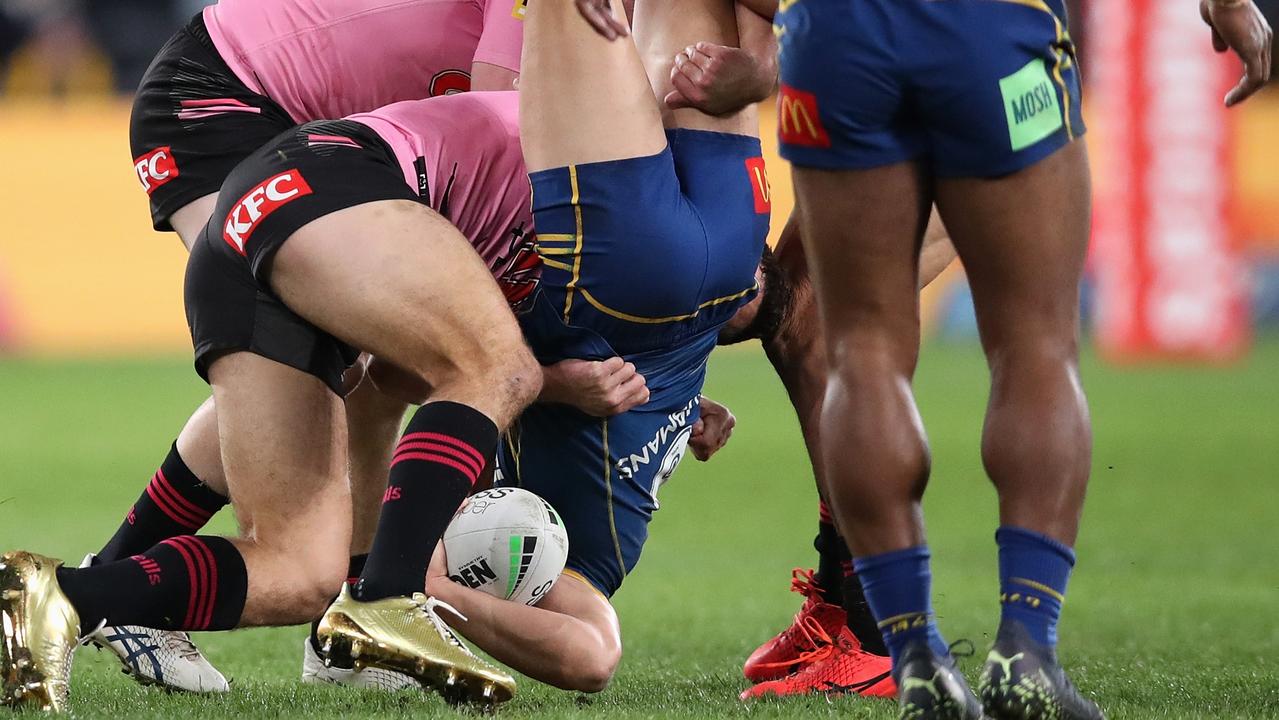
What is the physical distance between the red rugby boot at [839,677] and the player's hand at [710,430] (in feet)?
1.93

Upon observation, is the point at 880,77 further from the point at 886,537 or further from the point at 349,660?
the point at 349,660

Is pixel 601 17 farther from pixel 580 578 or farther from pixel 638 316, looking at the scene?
pixel 580 578

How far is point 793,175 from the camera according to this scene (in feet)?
8.42

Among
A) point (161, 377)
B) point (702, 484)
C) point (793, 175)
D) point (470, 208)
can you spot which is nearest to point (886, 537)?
point (793, 175)

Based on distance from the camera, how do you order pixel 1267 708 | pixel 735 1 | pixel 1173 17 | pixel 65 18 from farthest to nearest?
pixel 65 18, pixel 1173 17, pixel 735 1, pixel 1267 708

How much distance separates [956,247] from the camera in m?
2.54

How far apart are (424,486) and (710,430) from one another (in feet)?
3.67

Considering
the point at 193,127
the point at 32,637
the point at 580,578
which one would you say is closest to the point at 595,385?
the point at 580,578

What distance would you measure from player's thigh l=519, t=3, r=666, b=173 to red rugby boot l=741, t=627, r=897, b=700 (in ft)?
3.42

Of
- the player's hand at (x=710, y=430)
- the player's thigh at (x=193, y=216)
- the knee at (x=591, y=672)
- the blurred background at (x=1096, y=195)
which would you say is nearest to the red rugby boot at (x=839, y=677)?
the knee at (x=591, y=672)

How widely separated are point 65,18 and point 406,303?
53.3 feet

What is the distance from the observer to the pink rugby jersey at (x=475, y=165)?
3025 millimetres

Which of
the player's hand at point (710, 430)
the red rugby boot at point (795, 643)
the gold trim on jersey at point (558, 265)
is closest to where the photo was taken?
the gold trim on jersey at point (558, 265)

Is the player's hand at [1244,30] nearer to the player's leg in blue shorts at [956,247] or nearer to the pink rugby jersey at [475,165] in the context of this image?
the player's leg in blue shorts at [956,247]
